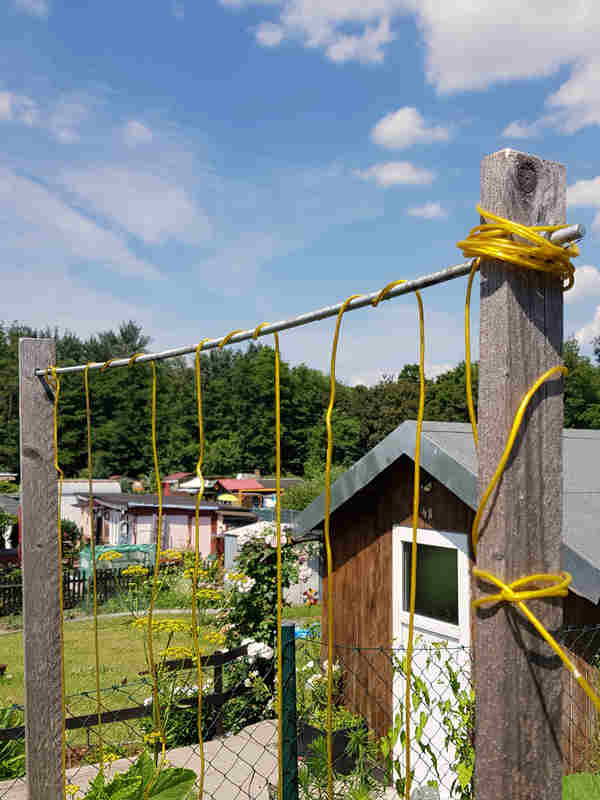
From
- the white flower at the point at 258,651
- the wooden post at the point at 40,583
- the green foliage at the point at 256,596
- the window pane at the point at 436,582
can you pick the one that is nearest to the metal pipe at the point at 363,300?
the wooden post at the point at 40,583

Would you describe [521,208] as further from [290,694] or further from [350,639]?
[350,639]

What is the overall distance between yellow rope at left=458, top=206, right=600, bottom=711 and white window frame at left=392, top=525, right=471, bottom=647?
4200mm

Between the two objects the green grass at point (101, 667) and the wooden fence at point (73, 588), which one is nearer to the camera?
the green grass at point (101, 667)

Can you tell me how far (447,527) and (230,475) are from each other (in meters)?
37.3

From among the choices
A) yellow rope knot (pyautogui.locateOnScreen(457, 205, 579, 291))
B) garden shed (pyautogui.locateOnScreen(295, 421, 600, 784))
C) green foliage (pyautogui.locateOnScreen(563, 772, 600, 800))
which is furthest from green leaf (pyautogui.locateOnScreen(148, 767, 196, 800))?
garden shed (pyautogui.locateOnScreen(295, 421, 600, 784))

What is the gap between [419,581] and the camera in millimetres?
5812

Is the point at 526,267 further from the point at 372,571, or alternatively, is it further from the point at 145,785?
the point at 372,571

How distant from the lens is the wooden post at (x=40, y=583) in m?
2.49

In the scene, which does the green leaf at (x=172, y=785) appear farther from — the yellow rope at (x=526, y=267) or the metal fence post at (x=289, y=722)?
the yellow rope at (x=526, y=267)

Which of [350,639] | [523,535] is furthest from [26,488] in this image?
[350,639]

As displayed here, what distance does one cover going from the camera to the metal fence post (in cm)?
290

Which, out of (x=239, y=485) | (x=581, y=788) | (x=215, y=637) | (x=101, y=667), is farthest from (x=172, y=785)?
(x=239, y=485)

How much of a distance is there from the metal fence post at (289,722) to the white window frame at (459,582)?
7.53 ft

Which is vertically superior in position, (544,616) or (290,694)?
(544,616)
